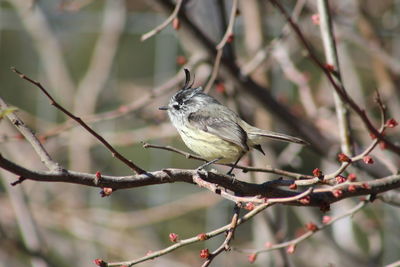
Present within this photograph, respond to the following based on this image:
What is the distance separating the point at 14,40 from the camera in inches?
392

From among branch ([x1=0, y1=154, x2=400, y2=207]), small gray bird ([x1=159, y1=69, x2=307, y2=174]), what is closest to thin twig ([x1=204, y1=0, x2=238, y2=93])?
small gray bird ([x1=159, y1=69, x2=307, y2=174])

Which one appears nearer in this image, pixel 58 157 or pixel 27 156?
pixel 27 156

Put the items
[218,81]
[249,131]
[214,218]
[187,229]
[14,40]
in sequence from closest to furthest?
[249,131] < [218,81] < [214,218] < [187,229] < [14,40]

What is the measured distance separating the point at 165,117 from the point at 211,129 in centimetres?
120

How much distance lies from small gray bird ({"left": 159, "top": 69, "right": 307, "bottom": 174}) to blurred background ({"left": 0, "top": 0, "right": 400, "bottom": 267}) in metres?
0.14

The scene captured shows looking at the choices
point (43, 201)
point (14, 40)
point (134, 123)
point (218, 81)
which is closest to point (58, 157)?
point (43, 201)

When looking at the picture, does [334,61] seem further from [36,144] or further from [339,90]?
[36,144]

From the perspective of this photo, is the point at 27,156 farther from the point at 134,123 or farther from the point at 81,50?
the point at 81,50

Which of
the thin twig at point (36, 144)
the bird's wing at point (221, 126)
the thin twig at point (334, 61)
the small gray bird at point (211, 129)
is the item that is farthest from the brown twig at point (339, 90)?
the thin twig at point (36, 144)

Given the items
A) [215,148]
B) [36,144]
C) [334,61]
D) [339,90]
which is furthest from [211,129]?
[36,144]

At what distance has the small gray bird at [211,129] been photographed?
3275 mm

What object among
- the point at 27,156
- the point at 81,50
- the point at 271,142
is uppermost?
the point at 81,50

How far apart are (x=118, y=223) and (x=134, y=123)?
2.85m

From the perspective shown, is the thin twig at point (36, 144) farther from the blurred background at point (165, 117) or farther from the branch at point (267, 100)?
the branch at point (267, 100)
